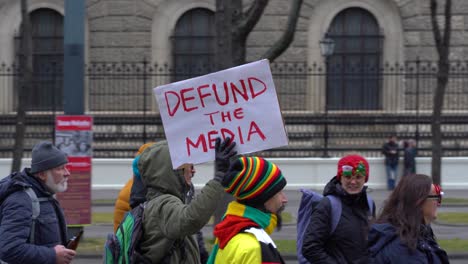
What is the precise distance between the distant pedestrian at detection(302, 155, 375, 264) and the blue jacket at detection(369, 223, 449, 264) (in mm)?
1014

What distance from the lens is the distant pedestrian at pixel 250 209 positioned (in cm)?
421

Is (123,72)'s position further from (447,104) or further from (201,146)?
(201,146)

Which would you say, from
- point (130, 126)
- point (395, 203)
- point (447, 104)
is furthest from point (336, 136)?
point (395, 203)

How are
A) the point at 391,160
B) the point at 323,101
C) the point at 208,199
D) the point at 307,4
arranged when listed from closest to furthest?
the point at 208,199 → the point at 391,160 → the point at 323,101 → the point at 307,4

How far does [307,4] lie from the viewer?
88.7 feet

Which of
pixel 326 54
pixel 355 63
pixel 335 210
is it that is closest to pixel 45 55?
pixel 326 54

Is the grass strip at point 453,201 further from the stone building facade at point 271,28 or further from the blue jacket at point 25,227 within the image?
the blue jacket at point 25,227

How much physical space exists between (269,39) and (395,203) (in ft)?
72.4

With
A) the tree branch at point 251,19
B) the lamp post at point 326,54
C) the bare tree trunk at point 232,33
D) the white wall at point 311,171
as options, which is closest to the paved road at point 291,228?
the white wall at point 311,171

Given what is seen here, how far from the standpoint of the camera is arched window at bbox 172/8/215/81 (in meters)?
26.9

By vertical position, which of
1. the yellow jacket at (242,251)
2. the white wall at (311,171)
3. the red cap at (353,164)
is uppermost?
the red cap at (353,164)

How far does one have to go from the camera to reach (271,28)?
88.4 feet

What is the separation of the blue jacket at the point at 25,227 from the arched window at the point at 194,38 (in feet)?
69.7

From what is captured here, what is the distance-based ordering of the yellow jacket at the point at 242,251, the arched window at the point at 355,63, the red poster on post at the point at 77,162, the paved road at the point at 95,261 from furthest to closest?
the arched window at the point at 355,63, the red poster on post at the point at 77,162, the paved road at the point at 95,261, the yellow jacket at the point at 242,251
